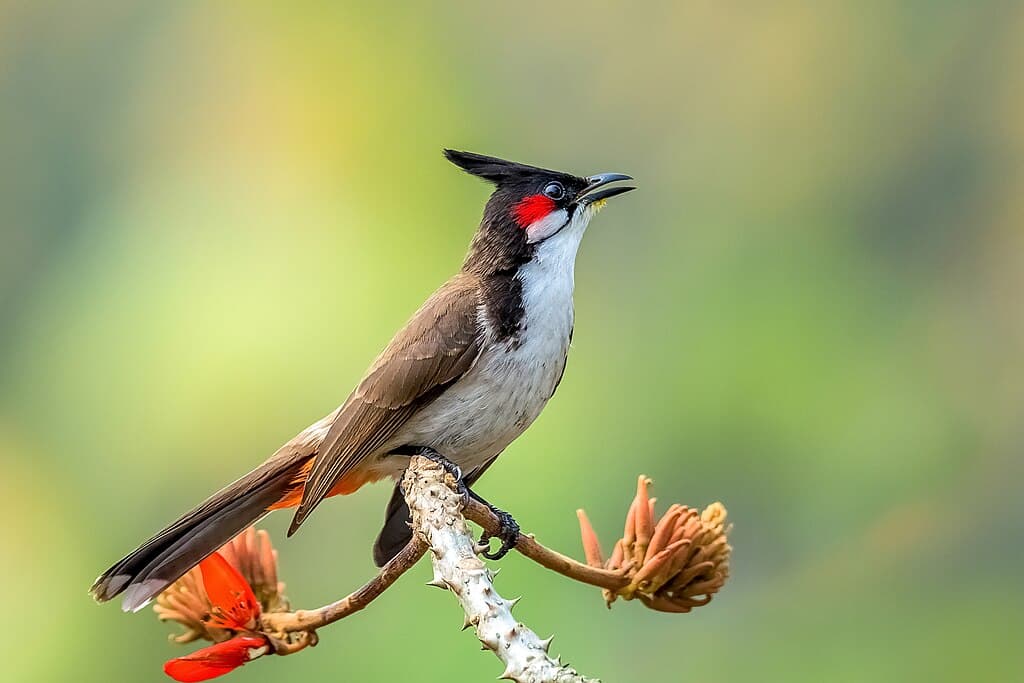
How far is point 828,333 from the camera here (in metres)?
2.53

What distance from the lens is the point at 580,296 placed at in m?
2.56

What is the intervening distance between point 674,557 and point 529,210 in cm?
64

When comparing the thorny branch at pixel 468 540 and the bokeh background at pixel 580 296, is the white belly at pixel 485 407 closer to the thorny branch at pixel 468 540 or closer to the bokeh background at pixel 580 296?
the thorny branch at pixel 468 540

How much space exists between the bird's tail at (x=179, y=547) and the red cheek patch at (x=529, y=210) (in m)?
0.55

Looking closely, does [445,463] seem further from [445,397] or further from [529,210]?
[529,210]

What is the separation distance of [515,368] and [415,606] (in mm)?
1126

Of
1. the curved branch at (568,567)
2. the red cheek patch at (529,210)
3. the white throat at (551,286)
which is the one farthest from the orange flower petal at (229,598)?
the red cheek patch at (529,210)

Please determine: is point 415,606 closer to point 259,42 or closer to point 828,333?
point 828,333

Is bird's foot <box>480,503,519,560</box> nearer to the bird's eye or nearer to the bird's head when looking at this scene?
the bird's head

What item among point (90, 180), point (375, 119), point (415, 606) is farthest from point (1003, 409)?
point (90, 180)

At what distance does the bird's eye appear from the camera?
165 cm

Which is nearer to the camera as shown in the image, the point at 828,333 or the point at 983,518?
the point at 983,518

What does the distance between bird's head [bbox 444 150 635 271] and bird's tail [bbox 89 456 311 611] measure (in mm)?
496

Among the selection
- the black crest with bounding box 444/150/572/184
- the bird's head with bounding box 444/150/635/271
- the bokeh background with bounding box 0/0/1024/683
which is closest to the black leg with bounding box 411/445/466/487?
the bird's head with bounding box 444/150/635/271
